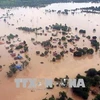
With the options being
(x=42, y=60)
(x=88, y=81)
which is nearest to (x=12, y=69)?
(x=42, y=60)

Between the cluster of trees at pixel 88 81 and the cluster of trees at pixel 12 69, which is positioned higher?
the cluster of trees at pixel 12 69

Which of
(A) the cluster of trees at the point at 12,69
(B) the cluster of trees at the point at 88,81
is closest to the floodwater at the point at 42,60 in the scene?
(A) the cluster of trees at the point at 12,69

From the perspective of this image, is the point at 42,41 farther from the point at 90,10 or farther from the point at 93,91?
the point at 90,10

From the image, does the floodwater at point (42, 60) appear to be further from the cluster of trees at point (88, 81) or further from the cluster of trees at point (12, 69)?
the cluster of trees at point (88, 81)

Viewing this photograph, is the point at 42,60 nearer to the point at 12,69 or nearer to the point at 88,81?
the point at 12,69

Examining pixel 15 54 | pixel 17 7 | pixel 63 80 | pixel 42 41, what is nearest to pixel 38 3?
pixel 17 7

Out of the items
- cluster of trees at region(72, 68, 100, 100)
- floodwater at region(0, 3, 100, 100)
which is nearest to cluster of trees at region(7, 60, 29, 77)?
floodwater at region(0, 3, 100, 100)

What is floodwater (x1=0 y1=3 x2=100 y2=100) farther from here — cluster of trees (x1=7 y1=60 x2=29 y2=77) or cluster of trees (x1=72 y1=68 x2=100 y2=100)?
cluster of trees (x1=72 y1=68 x2=100 y2=100)

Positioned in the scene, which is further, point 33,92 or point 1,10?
point 1,10
